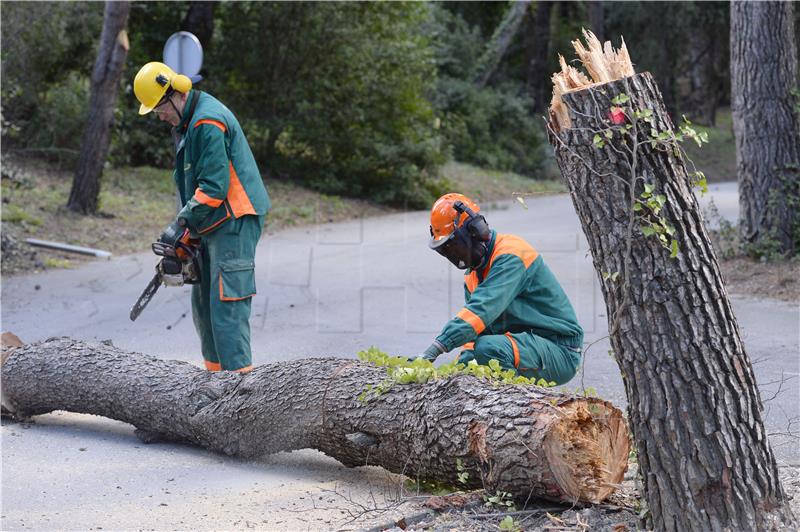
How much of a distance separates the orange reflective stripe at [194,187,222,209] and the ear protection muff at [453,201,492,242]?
5.62 feet

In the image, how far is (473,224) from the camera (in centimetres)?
540

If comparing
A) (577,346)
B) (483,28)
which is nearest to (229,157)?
(577,346)

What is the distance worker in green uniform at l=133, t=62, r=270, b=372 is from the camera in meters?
6.34

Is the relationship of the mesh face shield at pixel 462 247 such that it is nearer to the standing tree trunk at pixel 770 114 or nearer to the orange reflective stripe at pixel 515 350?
the orange reflective stripe at pixel 515 350

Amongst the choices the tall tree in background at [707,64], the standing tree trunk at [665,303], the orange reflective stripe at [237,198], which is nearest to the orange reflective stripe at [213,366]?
the orange reflective stripe at [237,198]

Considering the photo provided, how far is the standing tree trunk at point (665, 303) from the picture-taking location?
12.2 ft

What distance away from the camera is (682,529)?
3.79 m

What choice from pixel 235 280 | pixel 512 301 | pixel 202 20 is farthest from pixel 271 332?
pixel 202 20

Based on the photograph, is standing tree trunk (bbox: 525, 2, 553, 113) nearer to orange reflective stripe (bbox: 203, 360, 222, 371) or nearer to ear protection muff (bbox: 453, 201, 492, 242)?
orange reflective stripe (bbox: 203, 360, 222, 371)

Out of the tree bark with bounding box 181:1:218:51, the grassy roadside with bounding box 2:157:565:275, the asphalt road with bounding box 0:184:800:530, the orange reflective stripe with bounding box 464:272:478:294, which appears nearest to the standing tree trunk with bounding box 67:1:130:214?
the grassy roadside with bounding box 2:157:565:275

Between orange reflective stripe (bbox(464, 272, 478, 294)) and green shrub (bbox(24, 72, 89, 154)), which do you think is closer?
orange reflective stripe (bbox(464, 272, 478, 294))

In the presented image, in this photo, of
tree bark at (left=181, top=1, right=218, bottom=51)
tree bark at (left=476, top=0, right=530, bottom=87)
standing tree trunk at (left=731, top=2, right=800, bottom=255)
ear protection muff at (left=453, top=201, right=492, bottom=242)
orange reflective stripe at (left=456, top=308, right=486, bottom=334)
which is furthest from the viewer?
tree bark at (left=476, top=0, right=530, bottom=87)

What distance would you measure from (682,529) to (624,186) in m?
1.32

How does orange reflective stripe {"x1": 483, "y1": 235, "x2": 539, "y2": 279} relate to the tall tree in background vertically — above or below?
below
